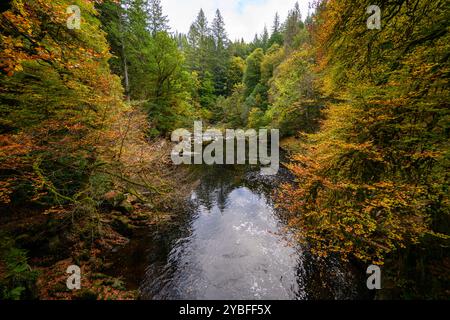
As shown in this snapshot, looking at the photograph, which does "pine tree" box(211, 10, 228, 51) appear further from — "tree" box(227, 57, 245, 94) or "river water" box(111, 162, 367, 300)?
"river water" box(111, 162, 367, 300)

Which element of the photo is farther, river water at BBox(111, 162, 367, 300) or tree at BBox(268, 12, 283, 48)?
tree at BBox(268, 12, 283, 48)

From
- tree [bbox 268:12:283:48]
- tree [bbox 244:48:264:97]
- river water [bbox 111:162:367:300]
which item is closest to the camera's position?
river water [bbox 111:162:367:300]

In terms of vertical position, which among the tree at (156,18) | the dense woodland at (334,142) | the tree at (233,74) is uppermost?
the tree at (233,74)

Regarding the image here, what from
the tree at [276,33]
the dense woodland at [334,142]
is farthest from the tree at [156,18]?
the tree at [276,33]

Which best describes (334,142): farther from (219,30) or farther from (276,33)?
(219,30)

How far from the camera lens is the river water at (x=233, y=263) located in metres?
6.56

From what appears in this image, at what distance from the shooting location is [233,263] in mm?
7746

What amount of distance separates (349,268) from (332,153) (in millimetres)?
4487

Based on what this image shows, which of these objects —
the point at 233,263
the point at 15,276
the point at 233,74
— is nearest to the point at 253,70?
the point at 233,74

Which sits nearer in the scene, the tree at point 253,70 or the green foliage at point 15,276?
the green foliage at point 15,276

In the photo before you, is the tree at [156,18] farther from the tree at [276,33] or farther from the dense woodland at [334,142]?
the tree at [276,33]

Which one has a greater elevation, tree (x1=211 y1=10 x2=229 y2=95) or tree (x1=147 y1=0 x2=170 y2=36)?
tree (x1=211 y1=10 x2=229 y2=95)

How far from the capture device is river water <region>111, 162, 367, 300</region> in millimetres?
6559

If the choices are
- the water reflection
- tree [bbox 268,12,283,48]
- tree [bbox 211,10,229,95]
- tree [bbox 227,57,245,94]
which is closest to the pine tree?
tree [bbox 211,10,229,95]
